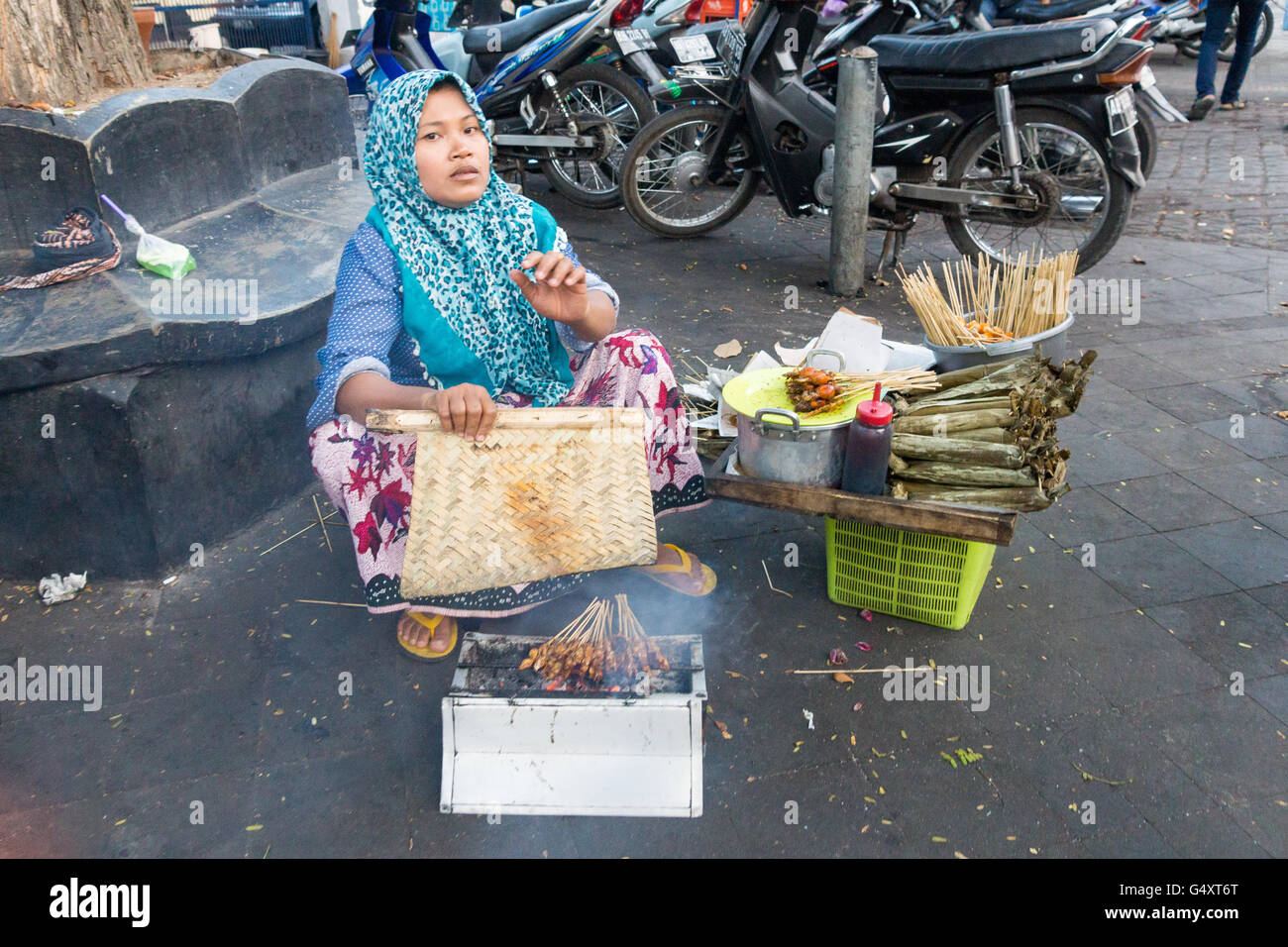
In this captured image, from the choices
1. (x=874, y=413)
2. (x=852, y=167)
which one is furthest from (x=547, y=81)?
(x=874, y=413)

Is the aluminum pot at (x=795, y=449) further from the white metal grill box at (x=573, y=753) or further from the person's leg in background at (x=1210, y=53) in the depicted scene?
the person's leg in background at (x=1210, y=53)

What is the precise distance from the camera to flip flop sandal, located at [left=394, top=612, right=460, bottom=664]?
260 cm

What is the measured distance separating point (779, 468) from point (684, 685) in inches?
26.9

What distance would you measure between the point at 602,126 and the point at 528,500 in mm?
4961

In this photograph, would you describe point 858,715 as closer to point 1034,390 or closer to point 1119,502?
point 1034,390

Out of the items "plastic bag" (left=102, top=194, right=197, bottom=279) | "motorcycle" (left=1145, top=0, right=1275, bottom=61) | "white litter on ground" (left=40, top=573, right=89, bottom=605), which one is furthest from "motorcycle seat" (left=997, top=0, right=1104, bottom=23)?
"white litter on ground" (left=40, top=573, right=89, bottom=605)

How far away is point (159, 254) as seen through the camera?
10.1 feet

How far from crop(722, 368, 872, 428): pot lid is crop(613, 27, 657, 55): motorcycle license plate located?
4459 mm

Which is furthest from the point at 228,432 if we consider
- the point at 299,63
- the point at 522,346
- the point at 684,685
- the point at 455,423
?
the point at 299,63

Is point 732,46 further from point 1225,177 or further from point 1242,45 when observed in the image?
point 1242,45

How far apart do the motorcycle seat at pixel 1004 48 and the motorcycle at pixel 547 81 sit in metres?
2.11

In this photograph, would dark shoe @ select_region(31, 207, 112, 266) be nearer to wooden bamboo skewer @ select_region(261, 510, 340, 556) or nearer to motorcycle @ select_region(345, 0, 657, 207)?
wooden bamboo skewer @ select_region(261, 510, 340, 556)

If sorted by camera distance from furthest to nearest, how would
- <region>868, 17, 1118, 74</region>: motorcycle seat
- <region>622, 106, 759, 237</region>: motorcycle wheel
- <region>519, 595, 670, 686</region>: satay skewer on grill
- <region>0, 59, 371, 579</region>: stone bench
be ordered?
<region>622, 106, 759, 237</region>: motorcycle wheel, <region>868, 17, 1118, 74</region>: motorcycle seat, <region>0, 59, 371, 579</region>: stone bench, <region>519, 595, 670, 686</region>: satay skewer on grill

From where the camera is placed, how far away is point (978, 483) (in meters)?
2.46
